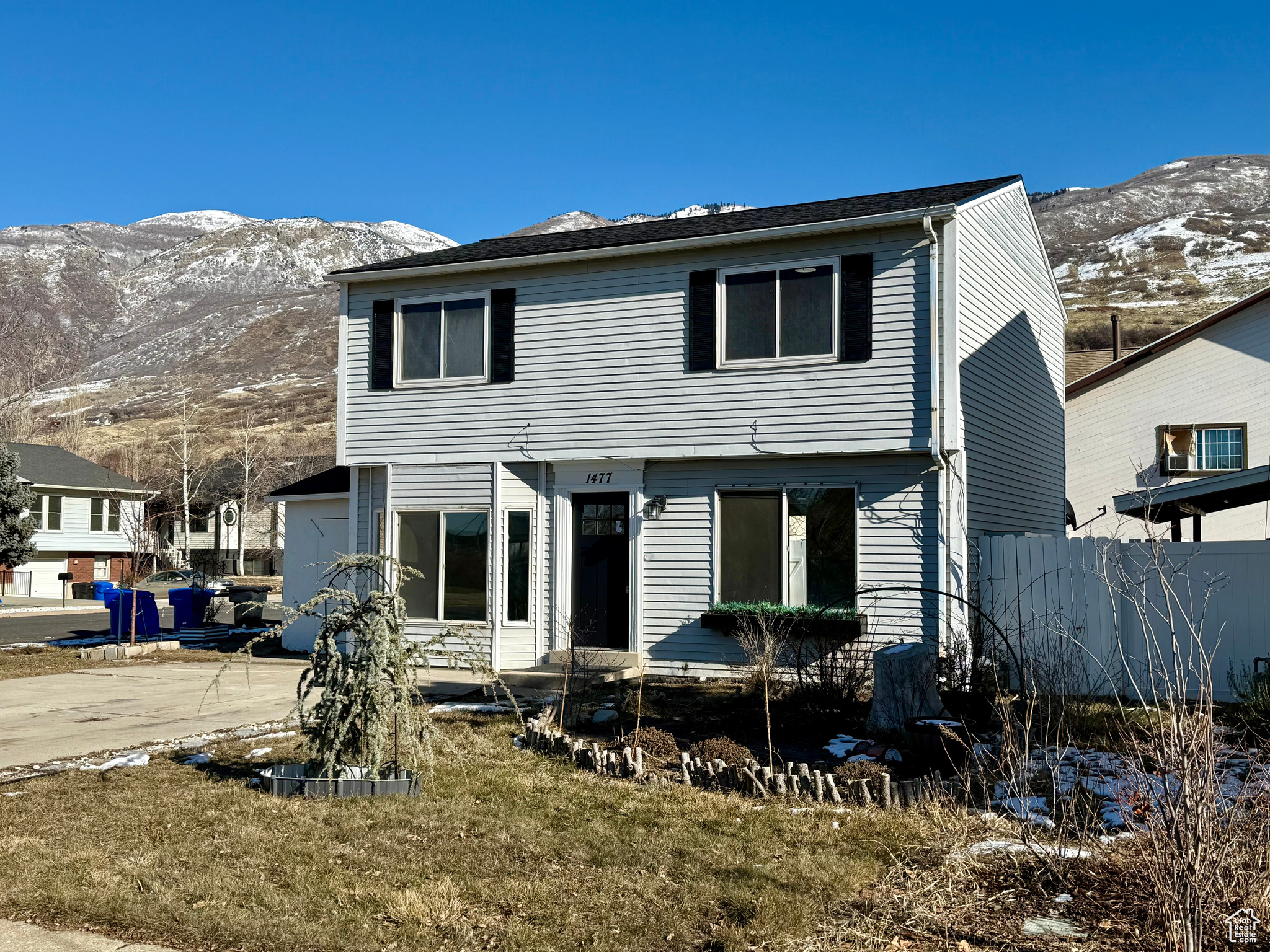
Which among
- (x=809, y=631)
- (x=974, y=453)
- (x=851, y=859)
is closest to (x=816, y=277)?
(x=974, y=453)

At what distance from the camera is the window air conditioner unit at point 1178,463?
23.2m

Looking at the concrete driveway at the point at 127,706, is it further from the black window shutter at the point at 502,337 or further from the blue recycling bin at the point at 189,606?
the blue recycling bin at the point at 189,606

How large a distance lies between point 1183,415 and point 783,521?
14274 millimetres

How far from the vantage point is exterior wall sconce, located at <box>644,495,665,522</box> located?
46.6 feet

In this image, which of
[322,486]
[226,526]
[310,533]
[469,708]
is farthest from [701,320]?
[226,526]

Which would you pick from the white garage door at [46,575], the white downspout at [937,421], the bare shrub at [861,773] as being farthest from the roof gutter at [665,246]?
the white garage door at [46,575]

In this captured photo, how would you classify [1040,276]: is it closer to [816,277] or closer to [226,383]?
[816,277]

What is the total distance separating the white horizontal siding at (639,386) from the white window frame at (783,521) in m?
0.53

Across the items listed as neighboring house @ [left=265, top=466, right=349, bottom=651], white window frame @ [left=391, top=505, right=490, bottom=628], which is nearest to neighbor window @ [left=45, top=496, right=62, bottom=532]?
neighboring house @ [left=265, top=466, right=349, bottom=651]

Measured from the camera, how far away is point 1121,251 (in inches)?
5305

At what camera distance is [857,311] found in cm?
1300

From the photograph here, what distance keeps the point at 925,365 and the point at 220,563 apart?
41667 millimetres

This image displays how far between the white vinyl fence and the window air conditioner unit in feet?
41.7

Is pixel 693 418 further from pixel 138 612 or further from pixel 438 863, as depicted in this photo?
pixel 138 612
